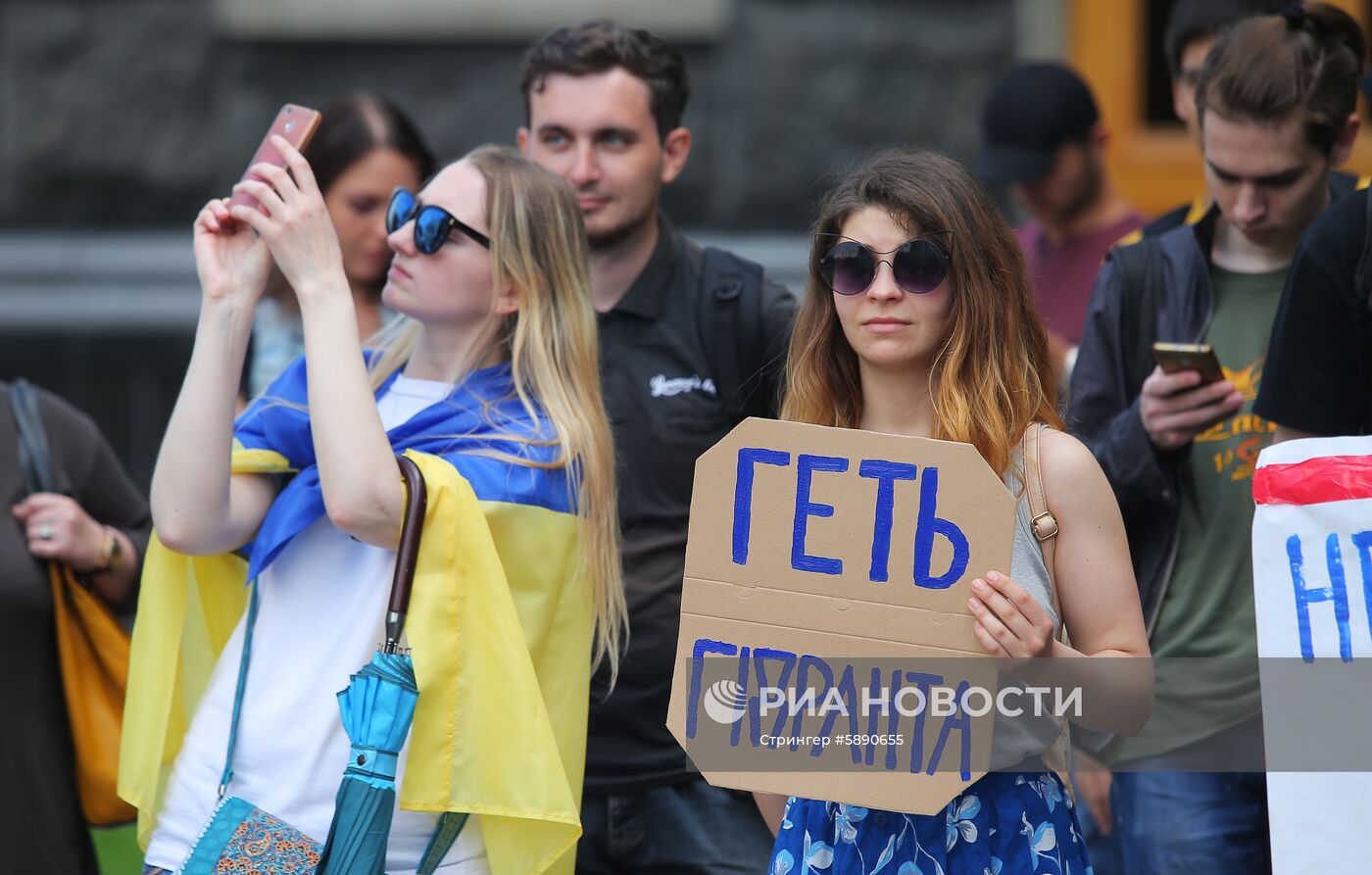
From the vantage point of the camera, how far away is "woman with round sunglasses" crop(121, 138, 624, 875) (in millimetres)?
2863

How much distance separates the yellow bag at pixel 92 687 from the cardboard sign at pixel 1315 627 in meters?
2.33

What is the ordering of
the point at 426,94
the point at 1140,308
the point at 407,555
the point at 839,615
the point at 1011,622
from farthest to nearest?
the point at 426,94
the point at 1140,308
the point at 407,555
the point at 839,615
the point at 1011,622

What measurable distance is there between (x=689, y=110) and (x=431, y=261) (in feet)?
A: 12.7

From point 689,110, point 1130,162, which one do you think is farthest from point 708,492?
point 1130,162

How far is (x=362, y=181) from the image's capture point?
4320 millimetres

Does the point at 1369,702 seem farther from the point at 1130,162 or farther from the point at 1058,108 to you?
the point at 1130,162

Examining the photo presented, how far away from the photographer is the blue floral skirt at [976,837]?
8.34 ft

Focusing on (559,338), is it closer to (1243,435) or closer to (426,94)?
(1243,435)

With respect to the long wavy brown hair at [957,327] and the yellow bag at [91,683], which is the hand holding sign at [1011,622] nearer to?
the long wavy brown hair at [957,327]

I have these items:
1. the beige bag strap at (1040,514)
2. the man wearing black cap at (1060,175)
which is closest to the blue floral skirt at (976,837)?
the beige bag strap at (1040,514)

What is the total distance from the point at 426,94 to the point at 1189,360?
15.0ft

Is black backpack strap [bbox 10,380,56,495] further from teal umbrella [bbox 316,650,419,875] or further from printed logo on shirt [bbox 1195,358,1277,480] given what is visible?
printed logo on shirt [bbox 1195,358,1277,480]

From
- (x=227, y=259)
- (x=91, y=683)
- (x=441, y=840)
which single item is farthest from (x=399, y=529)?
(x=91, y=683)

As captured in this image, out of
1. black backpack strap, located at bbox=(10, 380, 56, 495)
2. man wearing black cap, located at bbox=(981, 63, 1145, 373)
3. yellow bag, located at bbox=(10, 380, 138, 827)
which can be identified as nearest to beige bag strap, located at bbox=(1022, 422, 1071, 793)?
yellow bag, located at bbox=(10, 380, 138, 827)
